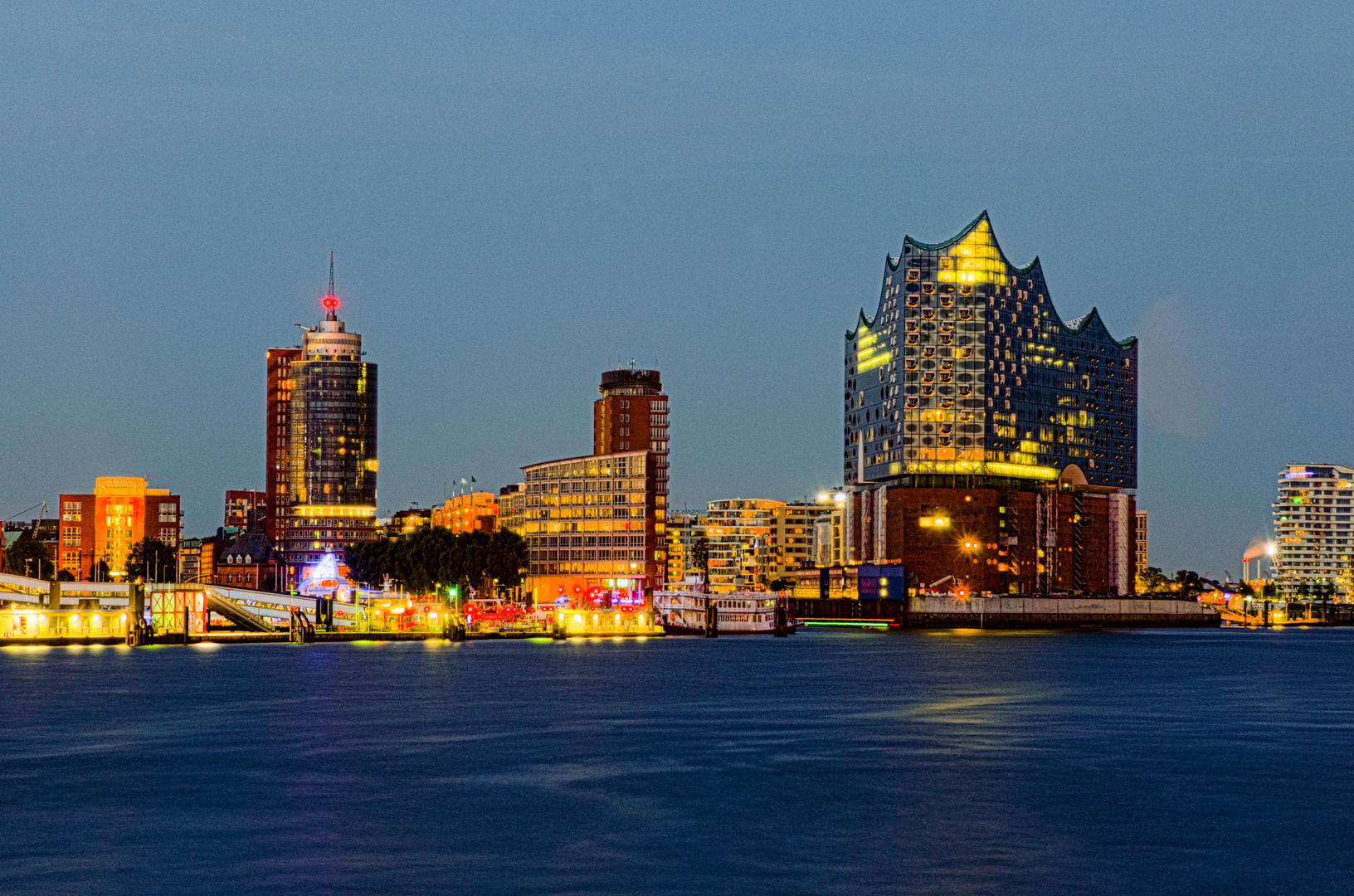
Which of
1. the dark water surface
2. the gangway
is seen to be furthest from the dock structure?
the dark water surface

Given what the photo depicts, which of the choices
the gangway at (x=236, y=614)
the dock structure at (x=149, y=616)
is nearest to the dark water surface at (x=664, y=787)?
the dock structure at (x=149, y=616)

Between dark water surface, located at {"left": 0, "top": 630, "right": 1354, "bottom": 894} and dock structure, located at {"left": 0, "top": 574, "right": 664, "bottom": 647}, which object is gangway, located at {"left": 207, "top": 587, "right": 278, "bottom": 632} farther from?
dark water surface, located at {"left": 0, "top": 630, "right": 1354, "bottom": 894}

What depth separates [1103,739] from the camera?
84312 mm

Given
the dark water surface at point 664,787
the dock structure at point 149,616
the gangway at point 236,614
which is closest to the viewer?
the dark water surface at point 664,787

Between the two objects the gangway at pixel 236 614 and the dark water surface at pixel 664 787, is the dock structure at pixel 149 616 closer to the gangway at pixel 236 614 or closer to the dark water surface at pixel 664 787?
the gangway at pixel 236 614

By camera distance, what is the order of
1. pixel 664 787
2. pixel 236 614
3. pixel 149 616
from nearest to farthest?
pixel 664 787, pixel 236 614, pixel 149 616

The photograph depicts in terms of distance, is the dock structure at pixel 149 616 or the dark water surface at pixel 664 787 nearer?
the dark water surface at pixel 664 787

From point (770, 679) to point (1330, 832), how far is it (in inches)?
2902

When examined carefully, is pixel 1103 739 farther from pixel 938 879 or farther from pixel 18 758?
pixel 18 758

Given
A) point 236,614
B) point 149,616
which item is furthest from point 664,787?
point 149,616

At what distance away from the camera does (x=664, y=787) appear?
64938mm

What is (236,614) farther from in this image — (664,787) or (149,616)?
(664,787)

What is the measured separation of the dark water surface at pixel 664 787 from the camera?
4859 centimetres

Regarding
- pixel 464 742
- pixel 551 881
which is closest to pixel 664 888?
pixel 551 881
